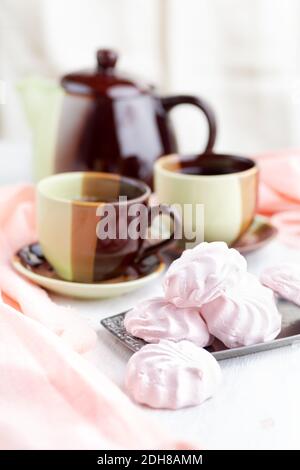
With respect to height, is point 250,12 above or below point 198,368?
above

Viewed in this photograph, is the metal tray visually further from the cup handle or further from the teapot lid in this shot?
the teapot lid

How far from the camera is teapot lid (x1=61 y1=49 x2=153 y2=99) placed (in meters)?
0.89

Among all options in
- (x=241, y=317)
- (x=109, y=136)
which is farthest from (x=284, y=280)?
(x=109, y=136)

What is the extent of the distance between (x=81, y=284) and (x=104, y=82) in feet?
1.04

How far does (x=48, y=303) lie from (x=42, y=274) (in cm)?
7

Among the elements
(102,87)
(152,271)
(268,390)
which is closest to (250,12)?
(102,87)

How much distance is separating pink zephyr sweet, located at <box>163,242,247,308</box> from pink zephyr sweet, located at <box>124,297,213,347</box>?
12mm

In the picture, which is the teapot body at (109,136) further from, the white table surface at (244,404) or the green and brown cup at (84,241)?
the white table surface at (244,404)

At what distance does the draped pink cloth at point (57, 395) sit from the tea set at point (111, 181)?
7 centimetres

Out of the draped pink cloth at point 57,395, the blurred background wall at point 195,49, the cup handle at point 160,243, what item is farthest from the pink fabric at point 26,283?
the blurred background wall at point 195,49

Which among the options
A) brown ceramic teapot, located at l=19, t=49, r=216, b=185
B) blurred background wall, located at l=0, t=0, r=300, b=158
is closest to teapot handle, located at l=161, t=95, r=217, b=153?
brown ceramic teapot, located at l=19, t=49, r=216, b=185

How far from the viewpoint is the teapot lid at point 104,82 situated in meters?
0.89
